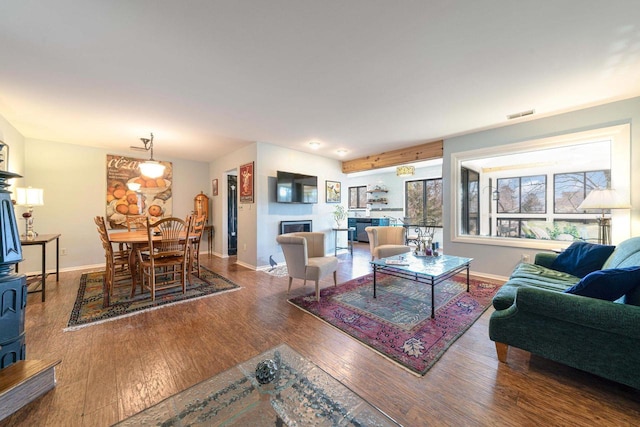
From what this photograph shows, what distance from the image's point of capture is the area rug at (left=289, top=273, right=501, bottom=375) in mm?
1937

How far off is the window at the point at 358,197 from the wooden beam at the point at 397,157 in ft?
9.06

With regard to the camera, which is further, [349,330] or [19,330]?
[349,330]

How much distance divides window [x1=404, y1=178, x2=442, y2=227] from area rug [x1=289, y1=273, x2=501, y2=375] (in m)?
3.82

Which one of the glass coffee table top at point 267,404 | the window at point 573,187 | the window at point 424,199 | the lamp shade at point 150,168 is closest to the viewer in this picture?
the glass coffee table top at point 267,404

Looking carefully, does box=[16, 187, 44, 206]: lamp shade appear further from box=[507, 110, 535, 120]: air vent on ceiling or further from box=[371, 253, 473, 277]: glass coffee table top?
box=[507, 110, 535, 120]: air vent on ceiling

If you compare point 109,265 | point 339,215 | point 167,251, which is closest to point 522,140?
point 339,215

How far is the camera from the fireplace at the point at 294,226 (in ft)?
16.4

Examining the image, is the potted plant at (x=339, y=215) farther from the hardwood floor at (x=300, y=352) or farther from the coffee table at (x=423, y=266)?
the hardwood floor at (x=300, y=352)

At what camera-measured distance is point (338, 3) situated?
1.51m

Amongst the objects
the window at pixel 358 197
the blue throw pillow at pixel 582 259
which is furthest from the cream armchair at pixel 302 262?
the window at pixel 358 197

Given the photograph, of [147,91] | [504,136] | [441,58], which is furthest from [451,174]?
[147,91]

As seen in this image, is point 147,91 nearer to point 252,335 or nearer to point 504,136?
point 252,335

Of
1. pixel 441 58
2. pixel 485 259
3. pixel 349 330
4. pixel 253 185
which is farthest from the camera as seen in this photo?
pixel 253 185

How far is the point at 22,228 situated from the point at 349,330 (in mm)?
5628
